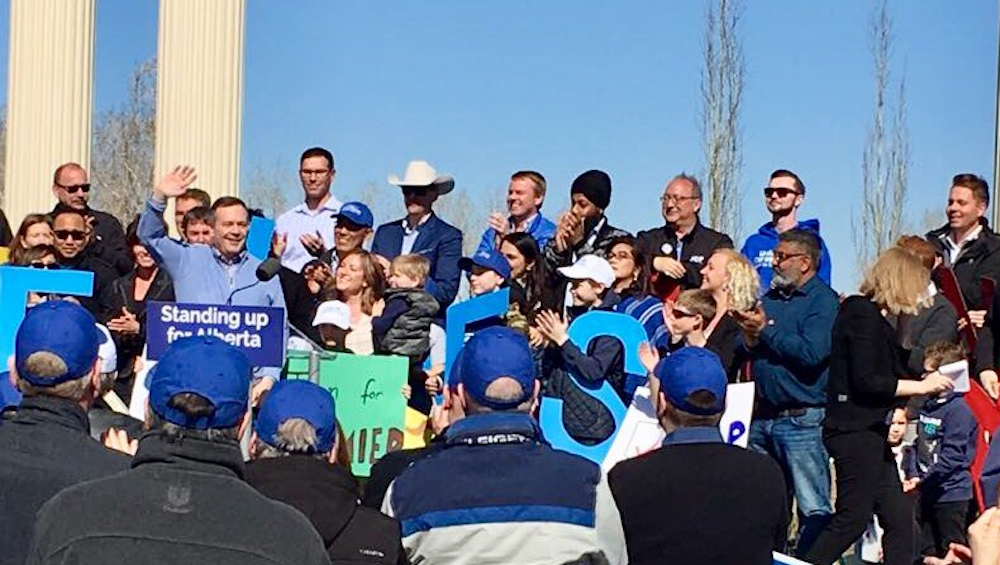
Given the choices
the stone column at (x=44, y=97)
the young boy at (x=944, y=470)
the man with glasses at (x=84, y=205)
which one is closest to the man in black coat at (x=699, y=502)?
the young boy at (x=944, y=470)

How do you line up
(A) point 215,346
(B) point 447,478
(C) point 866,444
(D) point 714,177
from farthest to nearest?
(D) point 714,177 < (C) point 866,444 < (B) point 447,478 < (A) point 215,346

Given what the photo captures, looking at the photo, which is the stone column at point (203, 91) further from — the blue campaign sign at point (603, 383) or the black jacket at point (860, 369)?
the black jacket at point (860, 369)

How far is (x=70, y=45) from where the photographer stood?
1645 cm

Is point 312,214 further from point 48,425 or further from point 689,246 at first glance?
point 48,425

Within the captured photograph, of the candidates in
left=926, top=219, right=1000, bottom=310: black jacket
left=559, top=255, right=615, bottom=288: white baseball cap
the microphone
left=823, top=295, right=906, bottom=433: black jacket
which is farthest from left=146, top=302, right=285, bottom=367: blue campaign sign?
left=926, top=219, right=1000, bottom=310: black jacket

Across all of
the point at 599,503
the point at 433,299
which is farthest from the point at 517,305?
the point at 599,503

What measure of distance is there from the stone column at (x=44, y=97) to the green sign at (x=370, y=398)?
22.4ft

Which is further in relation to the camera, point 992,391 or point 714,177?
point 714,177

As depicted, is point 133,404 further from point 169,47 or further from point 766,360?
point 169,47

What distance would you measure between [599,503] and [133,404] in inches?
185

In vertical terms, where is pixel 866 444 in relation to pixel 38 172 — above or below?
below

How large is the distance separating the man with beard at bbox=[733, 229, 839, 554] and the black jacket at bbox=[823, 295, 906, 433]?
0.10 m

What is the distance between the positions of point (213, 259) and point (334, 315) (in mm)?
869

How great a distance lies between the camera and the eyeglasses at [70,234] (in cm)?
1179
